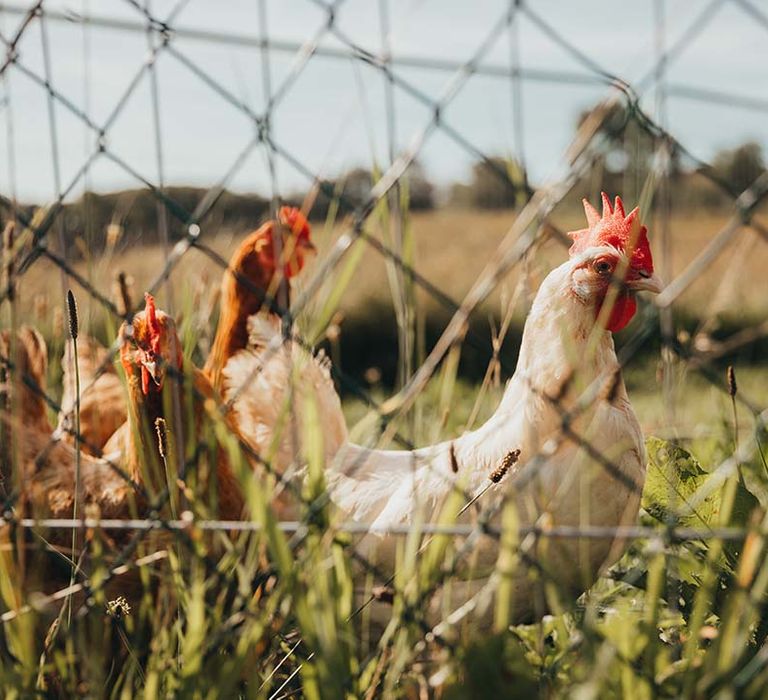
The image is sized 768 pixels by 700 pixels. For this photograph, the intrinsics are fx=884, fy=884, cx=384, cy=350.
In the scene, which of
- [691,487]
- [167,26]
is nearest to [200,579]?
[167,26]

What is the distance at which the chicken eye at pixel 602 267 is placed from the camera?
1864 millimetres

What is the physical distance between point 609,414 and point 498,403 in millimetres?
373

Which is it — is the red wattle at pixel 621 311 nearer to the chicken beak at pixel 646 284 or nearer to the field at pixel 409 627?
the chicken beak at pixel 646 284

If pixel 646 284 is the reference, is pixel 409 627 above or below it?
below

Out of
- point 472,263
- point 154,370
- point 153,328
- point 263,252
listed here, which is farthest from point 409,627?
point 472,263

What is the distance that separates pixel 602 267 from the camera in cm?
186

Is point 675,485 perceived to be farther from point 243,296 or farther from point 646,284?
point 243,296

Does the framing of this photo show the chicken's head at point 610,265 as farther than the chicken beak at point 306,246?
No

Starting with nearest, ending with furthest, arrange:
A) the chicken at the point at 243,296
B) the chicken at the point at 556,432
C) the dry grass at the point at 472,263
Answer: the chicken at the point at 556,432
the chicken at the point at 243,296
the dry grass at the point at 472,263

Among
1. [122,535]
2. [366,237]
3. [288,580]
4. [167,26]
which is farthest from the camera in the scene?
[122,535]

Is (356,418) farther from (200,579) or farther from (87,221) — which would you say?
(200,579)

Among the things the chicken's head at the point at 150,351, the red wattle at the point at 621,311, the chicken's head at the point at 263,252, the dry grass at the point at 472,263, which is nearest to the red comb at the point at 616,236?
the red wattle at the point at 621,311

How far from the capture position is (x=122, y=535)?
2.03 meters

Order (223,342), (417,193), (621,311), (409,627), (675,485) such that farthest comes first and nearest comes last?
1. (417,193)
2. (223,342)
3. (621,311)
4. (675,485)
5. (409,627)
